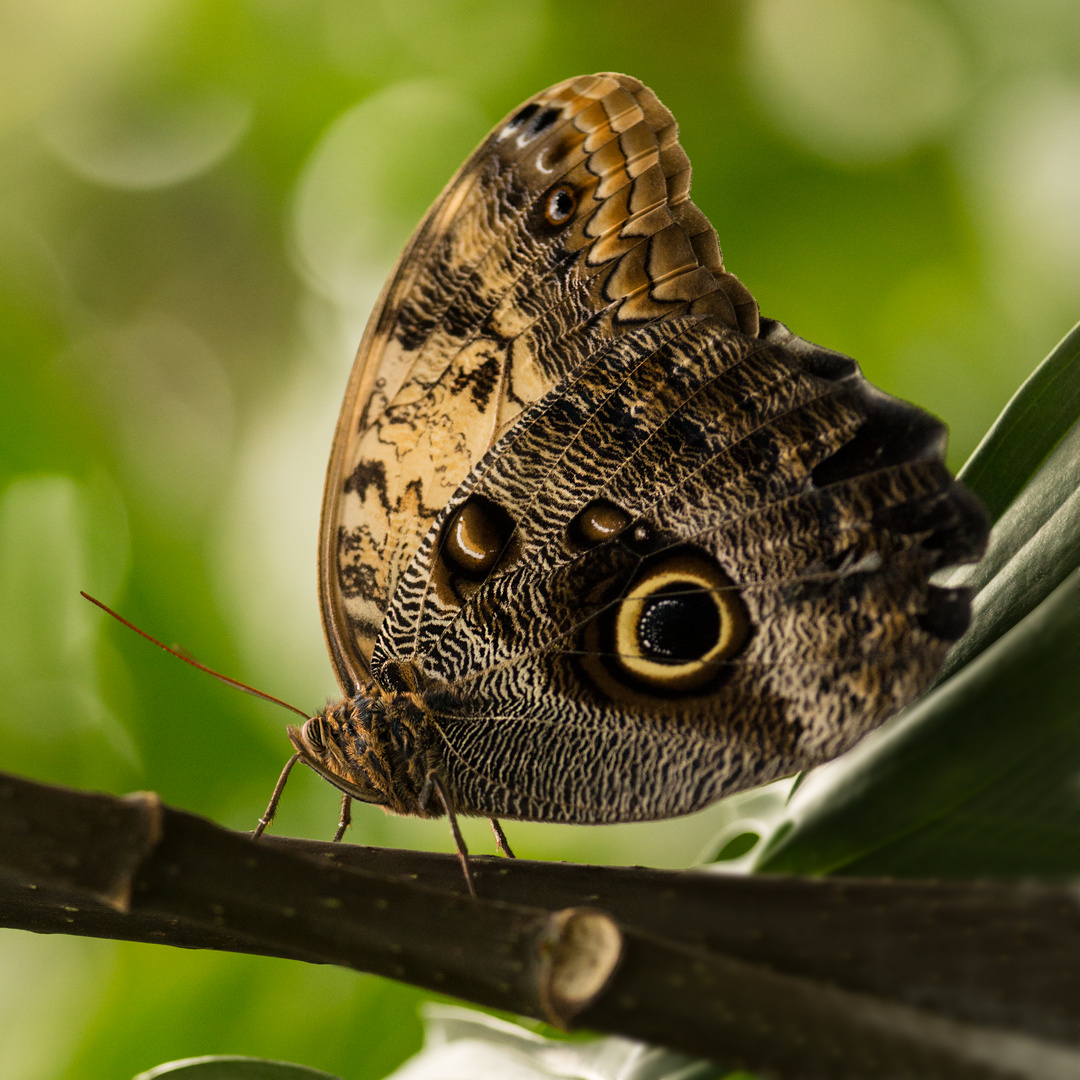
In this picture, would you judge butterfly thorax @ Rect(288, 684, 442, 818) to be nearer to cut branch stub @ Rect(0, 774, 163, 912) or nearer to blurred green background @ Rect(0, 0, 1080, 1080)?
cut branch stub @ Rect(0, 774, 163, 912)

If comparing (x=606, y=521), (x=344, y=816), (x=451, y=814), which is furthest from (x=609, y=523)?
(x=344, y=816)

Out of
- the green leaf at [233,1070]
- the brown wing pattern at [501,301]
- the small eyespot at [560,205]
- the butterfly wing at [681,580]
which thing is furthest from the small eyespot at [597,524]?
the green leaf at [233,1070]

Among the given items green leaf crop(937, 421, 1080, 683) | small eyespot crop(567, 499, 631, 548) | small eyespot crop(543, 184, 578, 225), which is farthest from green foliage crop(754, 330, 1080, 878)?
small eyespot crop(543, 184, 578, 225)

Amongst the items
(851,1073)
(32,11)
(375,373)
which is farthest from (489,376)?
(32,11)

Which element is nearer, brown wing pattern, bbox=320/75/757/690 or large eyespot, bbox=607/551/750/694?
large eyespot, bbox=607/551/750/694

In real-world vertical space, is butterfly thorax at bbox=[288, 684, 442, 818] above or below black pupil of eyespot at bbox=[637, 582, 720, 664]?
below

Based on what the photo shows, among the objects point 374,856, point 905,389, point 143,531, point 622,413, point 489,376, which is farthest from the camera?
point 143,531

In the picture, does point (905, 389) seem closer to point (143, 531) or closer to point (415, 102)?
point (415, 102)

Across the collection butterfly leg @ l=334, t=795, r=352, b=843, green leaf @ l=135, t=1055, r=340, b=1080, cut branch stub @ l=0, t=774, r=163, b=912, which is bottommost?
green leaf @ l=135, t=1055, r=340, b=1080
